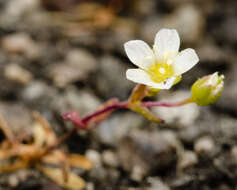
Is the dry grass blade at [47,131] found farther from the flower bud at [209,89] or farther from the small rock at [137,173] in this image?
the flower bud at [209,89]

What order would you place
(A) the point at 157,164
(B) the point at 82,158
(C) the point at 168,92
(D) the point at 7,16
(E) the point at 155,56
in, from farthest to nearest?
(D) the point at 7,16
(C) the point at 168,92
(B) the point at 82,158
(A) the point at 157,164
(E) the point at 155,56

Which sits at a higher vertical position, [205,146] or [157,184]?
[205,146]

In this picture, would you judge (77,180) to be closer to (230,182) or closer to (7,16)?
(230,182)

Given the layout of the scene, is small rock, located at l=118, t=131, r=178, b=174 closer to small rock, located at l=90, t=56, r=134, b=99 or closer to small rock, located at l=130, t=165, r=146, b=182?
small rock, located at l=130, t=165, r=146, b=182

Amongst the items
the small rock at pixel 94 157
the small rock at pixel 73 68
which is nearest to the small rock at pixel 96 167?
the small rock at pixel 94 157

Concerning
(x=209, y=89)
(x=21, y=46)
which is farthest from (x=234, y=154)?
(x=21, y=46)

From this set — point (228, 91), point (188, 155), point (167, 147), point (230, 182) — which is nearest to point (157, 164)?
point (167, 147)

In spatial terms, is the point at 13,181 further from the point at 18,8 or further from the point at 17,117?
the point at 18,8
